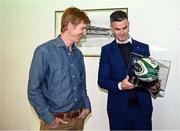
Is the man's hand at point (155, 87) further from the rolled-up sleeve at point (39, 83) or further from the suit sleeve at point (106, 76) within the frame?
the rolled-up sleeve at point (39, 83)

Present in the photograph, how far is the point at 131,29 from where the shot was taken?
2869 millimetres

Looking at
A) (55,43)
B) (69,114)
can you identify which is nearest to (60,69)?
(55,43)

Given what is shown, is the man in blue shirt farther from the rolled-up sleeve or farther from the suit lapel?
the suit lapel

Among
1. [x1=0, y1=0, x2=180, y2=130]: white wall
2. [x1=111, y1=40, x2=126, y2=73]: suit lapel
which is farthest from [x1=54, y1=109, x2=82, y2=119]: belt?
[x1=0, y1=0, x2=180, y2=130]: white wall

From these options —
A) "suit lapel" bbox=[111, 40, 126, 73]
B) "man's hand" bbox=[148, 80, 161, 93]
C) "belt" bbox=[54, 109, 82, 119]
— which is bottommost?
"belt" bbox=[54, 109, 82, 119]

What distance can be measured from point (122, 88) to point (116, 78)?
16 cm

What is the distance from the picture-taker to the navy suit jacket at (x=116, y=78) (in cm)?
225

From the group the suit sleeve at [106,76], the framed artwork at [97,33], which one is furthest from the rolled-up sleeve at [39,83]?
the framed artwork at [97,33]

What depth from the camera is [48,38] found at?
322 centimetres

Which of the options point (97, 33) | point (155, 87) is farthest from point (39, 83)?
point (97, 33)

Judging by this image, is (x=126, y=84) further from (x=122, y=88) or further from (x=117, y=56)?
(x=117, y=56)

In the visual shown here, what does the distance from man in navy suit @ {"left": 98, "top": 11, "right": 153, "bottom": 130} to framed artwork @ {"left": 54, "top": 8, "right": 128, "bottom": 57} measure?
623mm

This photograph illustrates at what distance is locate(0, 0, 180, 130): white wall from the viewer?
2.75 m

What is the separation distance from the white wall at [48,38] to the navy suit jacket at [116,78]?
52 centimetres
